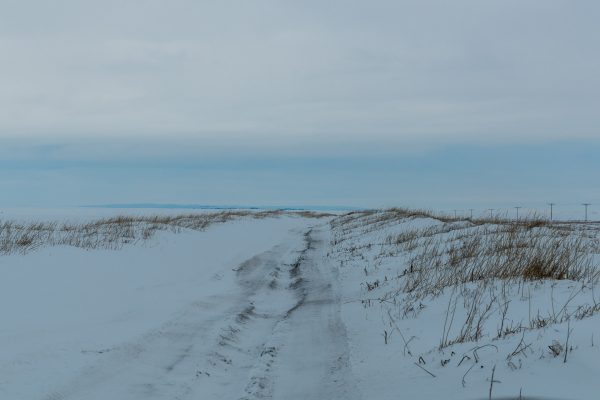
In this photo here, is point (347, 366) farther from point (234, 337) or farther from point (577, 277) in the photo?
point (577, 277)

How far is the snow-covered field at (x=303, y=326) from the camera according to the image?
3934 millimetres

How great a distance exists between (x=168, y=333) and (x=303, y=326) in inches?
65.4

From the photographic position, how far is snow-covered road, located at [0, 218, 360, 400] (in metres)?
4.22

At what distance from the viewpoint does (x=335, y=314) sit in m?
7.16

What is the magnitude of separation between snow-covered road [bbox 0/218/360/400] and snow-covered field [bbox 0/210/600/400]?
0.07ft

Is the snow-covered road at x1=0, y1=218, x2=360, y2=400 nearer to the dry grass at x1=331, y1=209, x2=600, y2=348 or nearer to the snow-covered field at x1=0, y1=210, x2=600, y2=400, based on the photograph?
the snow-covered field at x1=0, y1=210, x2=600, y2=400

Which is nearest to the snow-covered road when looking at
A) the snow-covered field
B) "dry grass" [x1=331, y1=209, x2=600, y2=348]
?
the snow-covered field

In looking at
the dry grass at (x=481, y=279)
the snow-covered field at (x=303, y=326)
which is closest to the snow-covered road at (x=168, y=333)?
the snow-covered field at (x=303, y=326)

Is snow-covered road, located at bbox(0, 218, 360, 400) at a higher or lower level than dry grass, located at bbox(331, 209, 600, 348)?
lower

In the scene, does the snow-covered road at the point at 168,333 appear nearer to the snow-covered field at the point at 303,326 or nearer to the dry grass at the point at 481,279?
the snow-covered field at the point at 303,326

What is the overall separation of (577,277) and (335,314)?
133 inches

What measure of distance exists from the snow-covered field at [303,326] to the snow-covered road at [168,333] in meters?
0.02

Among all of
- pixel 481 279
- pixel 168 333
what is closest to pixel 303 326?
pixel 168 333

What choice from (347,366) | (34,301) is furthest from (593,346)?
(34,301)
